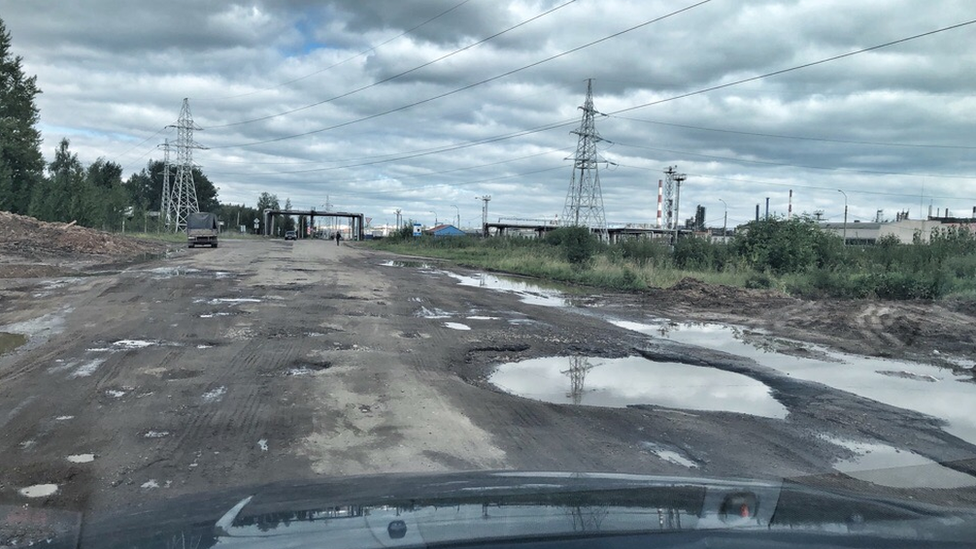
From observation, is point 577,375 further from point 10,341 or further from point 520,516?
point 10,341

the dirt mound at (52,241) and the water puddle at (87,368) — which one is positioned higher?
the dirt mound at (52,241)

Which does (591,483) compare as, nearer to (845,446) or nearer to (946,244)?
(845,446)

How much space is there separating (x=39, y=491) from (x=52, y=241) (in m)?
35.8

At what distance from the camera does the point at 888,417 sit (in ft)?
27.1

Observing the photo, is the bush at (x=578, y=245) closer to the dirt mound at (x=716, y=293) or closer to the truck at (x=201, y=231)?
the dirt mound at (x=716, y=293)

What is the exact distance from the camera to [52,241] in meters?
35.2

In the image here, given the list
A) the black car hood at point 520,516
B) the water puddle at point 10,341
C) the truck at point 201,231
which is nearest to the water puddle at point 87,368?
the water puddle at point 10,341

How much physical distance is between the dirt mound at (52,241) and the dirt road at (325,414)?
72.8ft

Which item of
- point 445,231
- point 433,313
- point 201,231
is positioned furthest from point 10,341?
point 445,231

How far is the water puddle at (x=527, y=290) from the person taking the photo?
20953 mm

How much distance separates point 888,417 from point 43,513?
8.53 m

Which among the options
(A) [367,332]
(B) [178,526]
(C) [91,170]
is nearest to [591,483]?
(B) [178,526]

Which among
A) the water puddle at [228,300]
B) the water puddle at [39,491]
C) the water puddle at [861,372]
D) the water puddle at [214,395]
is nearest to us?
the water puddle at [39,491]

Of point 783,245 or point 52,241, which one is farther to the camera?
point 52,241
